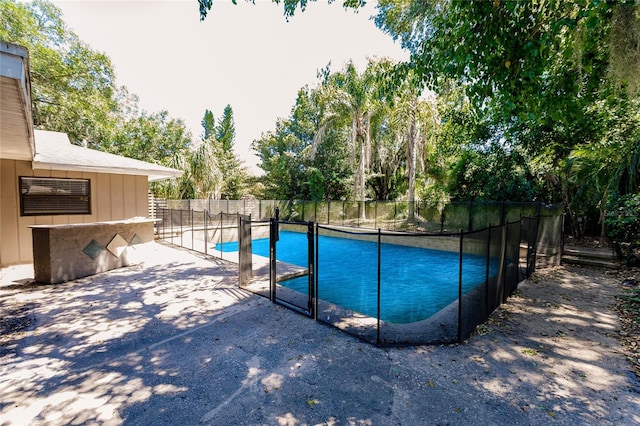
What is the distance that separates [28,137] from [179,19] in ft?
11.3

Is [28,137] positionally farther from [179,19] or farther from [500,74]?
[500,74]

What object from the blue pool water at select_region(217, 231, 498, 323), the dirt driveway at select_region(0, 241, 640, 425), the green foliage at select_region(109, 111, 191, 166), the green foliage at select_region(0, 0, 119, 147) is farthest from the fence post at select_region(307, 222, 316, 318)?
the green foliage at select_region(109, 111, 191, 166)

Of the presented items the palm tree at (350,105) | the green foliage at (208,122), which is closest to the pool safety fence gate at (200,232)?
the palm tree at (350,105)

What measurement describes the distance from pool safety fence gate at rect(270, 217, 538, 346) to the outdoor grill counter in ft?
12.4

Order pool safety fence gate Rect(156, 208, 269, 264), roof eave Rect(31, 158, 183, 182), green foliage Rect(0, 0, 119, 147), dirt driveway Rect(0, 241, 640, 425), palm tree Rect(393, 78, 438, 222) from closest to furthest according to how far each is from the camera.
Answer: dirt driveway Rect(0, 241, 640, 425), roof eave Rect(31, 158, 183, 182), pool safety fence gate Rect(156, 208, 269, 264), green foliage Rect(0, 0, 119, 147), palm tree Rect(393, 78, 438, 222)

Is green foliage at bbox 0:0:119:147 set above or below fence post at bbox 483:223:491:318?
above

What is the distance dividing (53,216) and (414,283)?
1017cm

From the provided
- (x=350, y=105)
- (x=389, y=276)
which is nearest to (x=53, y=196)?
(x=389, y=276)

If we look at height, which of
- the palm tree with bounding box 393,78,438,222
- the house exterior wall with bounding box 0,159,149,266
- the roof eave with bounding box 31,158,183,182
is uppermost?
the palm tree with bounding box 393,78,438,222

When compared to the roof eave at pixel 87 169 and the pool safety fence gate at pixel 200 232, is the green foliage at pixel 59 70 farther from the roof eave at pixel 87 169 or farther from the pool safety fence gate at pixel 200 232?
the roof eave at pixel 87 169

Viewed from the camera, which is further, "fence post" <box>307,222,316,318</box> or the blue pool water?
the blue pool water

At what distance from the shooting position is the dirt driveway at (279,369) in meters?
2.28

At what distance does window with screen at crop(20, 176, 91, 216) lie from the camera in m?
6.91

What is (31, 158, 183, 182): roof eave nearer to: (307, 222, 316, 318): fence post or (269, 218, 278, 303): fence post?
(269, 218, 278, 303): fence post
